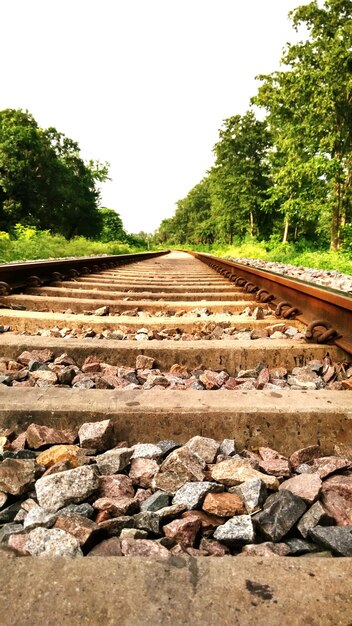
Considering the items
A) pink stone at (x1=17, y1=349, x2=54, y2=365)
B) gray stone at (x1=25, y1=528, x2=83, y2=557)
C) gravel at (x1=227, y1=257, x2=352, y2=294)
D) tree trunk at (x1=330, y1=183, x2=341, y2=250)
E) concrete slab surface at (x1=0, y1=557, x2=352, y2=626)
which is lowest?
gray stone at (x1=25, y1=528, x2=83, y2=557)

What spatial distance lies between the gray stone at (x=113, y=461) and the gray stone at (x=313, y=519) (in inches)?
17.7

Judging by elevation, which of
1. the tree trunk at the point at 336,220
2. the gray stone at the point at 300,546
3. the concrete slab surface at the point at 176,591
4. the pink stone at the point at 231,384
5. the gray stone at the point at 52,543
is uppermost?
the tree trunk at the point at 336,220

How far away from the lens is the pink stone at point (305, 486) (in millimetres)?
883

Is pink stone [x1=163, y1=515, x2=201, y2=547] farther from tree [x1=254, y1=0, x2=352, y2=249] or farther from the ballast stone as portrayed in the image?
A: tree [x1=254, y1=0, x2=352, y2=249]

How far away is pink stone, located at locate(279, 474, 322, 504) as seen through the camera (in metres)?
0.88

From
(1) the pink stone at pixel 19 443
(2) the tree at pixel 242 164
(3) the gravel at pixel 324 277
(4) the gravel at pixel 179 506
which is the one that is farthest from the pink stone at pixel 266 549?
(2) the tree at pixel 242 164

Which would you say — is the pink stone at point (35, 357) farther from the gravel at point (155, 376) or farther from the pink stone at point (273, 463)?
the pink stone at point (273, 463)

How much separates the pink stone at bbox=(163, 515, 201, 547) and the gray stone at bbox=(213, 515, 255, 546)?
4 cm

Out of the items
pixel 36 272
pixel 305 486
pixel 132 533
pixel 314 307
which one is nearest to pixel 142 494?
pixel 132 533

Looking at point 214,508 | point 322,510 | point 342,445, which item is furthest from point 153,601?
point 342,445

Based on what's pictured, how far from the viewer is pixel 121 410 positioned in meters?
1.16

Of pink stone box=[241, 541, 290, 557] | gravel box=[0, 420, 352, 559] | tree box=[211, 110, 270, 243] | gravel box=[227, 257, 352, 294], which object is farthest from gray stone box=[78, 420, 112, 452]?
tree box=[211, 110, 270, 243]

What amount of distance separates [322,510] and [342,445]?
35 centimetres

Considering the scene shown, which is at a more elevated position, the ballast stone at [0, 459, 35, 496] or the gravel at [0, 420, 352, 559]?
the ballast stone at [0, 459, 35, 496]
